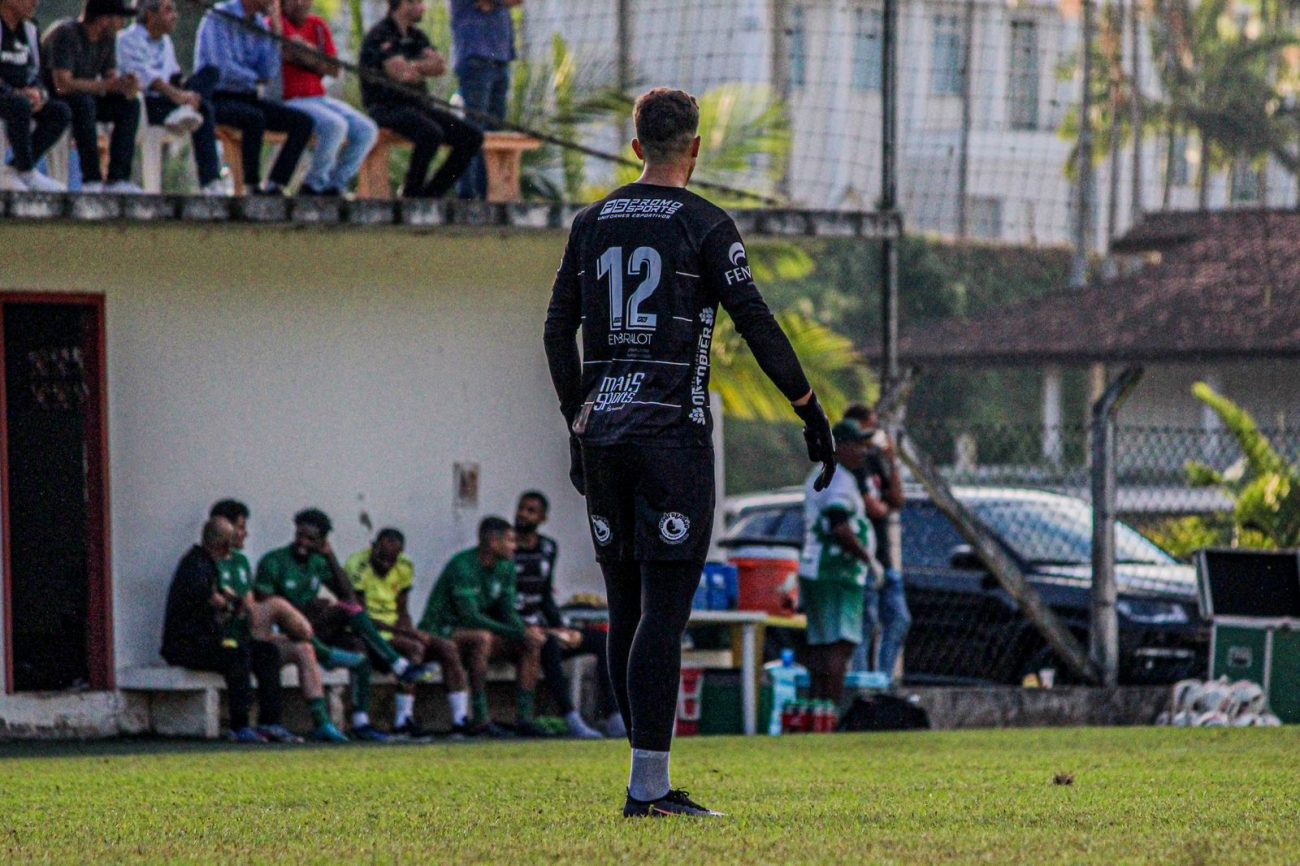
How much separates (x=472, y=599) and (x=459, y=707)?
664 millimetres

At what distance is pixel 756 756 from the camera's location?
10.5 meters

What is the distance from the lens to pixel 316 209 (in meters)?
13.5

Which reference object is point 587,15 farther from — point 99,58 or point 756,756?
point 756,756

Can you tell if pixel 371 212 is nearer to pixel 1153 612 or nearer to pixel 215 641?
pixel 215 641

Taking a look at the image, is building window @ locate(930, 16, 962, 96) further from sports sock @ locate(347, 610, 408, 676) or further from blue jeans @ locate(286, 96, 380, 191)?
sports sock @ locate(347, 610, 408, 676)

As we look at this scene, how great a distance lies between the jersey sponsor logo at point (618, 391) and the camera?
646cm

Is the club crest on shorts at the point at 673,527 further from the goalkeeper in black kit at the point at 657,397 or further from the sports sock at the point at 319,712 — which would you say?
the sports sock at the point at 319,712

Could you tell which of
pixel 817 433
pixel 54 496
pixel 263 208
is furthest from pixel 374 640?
pixel 817 433

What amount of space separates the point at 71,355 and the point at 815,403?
27.1 ft

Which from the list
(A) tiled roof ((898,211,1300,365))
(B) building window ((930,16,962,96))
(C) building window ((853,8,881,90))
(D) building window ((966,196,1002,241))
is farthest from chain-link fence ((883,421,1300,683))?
(A) tiled roof ((898,211,1300,365))

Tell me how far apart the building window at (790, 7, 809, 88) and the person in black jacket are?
5828 millimetres

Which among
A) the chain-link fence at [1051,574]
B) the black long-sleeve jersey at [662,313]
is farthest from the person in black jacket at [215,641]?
the black long-sleeve jersey at [662,313]

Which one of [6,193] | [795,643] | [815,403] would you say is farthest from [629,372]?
[795,643]

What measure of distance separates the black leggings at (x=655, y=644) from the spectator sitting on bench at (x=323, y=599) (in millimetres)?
7350
